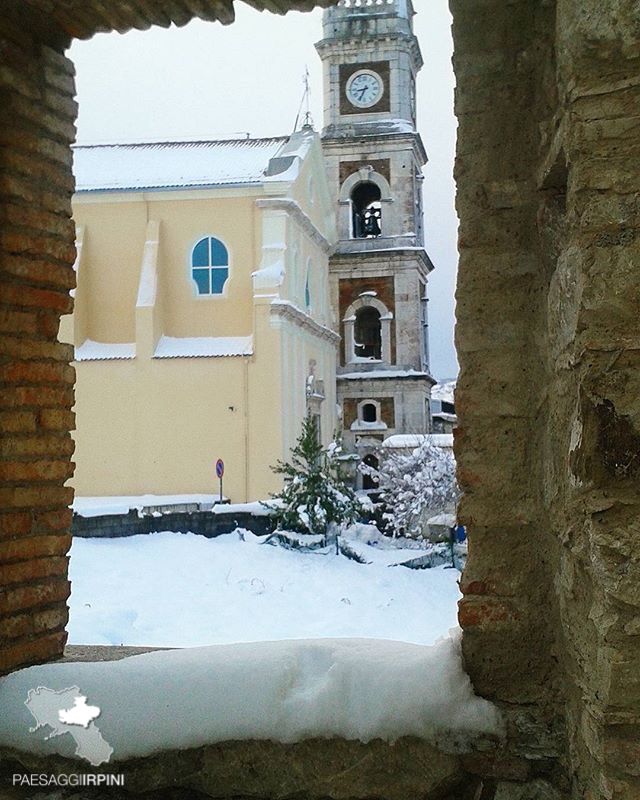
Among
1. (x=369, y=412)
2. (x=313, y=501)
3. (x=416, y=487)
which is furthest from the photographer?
(x=369, y=412)

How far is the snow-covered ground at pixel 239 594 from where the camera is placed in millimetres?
8602

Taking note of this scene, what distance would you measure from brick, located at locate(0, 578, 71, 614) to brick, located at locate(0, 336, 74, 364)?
2.61 ft

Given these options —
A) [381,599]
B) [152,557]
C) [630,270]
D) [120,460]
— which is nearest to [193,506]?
[120,460]

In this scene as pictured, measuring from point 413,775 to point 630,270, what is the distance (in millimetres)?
1530

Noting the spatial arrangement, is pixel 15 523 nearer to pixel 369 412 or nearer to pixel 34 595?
pixel 34 595

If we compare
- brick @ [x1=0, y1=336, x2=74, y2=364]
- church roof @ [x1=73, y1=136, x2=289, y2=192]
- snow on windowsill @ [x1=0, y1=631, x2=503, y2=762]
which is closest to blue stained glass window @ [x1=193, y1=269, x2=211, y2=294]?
church roof @ [x1=73, y1=136, x2=289, y2=192]

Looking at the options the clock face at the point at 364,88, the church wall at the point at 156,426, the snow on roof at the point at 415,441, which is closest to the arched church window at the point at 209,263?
the church wall at the point at 156,426

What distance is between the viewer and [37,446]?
3012 millimetres

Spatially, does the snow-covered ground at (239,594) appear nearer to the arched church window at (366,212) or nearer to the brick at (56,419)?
the brick at (56,419)

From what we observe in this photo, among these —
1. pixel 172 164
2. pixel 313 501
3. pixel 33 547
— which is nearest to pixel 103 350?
pixel 172 164

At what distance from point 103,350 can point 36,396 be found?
18.1 meters

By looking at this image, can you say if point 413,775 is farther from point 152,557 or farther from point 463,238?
point 152,557

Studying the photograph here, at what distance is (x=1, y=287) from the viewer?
2.93 metres

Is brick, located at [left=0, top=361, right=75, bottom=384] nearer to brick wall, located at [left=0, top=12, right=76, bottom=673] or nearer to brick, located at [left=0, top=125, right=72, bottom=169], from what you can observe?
brick wall, located at [left=0, top=12, right=76, bottom=673]
